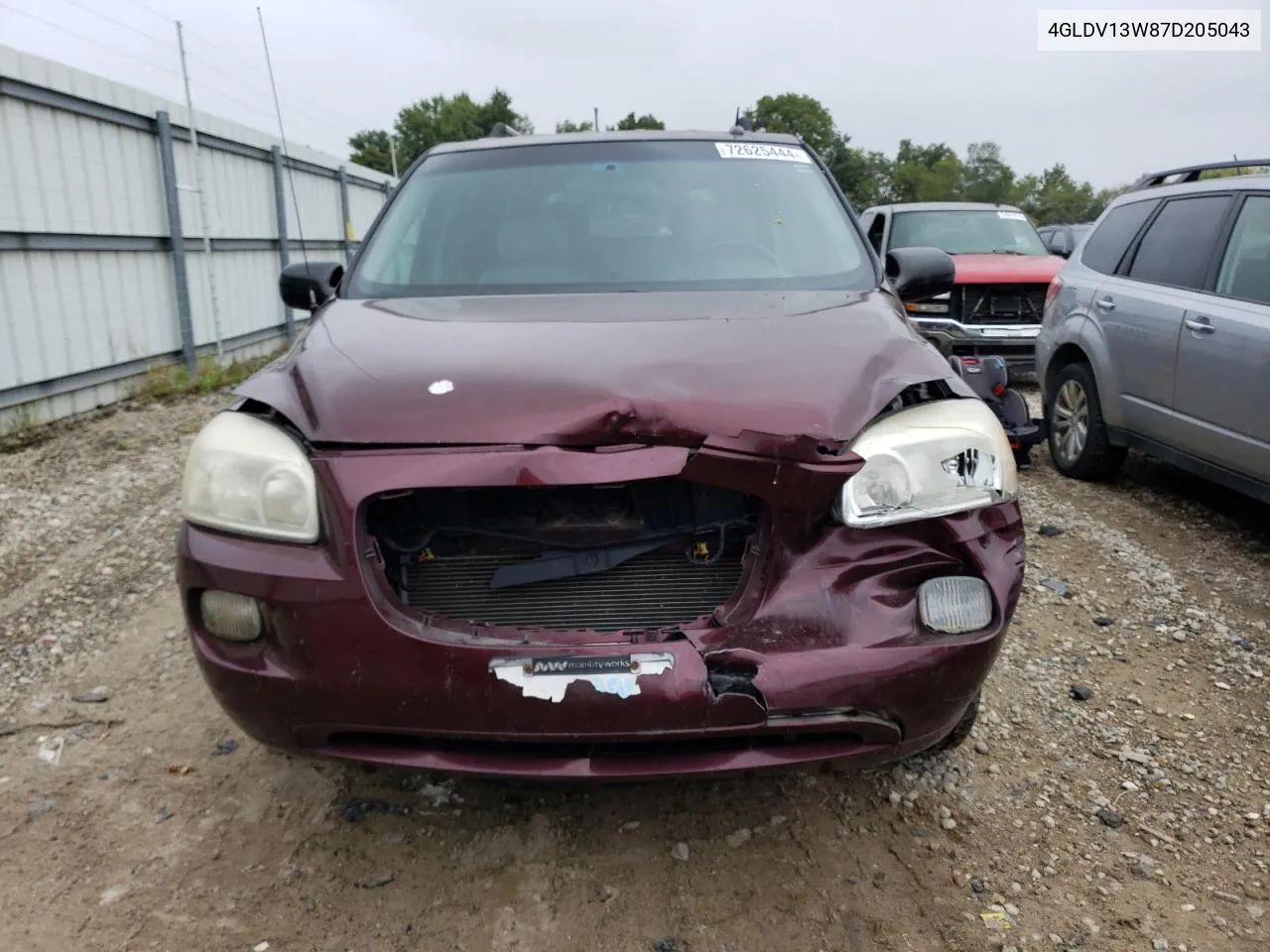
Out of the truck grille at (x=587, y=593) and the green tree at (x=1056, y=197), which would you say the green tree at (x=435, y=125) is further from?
the truck grille at (x=587, y=593)

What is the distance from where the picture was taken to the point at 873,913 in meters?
2.17

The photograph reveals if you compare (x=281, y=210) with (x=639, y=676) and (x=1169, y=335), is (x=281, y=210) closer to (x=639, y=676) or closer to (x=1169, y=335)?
(x=1169, y=335)

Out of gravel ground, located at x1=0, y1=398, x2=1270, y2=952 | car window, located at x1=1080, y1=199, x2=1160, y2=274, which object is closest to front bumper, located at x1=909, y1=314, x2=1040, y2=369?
car window, located at x1=1080, y1=199, x2=1160, y2=274

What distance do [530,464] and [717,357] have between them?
55 cm

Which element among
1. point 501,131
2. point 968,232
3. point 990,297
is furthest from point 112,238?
point 968,232

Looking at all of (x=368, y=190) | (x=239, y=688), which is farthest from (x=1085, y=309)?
(x=368, y=190)

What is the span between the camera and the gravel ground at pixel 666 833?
2139 mm

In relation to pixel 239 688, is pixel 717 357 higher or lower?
higher

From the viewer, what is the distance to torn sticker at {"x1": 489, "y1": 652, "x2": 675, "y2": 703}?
1.89 m

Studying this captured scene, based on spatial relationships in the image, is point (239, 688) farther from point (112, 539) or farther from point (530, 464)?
point (112, 539)

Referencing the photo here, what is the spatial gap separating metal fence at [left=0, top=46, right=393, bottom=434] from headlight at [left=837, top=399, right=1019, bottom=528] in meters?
3.50

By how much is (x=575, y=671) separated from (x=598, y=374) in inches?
25.1

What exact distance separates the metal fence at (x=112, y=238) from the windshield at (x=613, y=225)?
1.59 meters

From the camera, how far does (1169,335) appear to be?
482 cm
